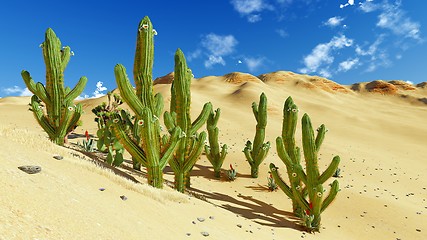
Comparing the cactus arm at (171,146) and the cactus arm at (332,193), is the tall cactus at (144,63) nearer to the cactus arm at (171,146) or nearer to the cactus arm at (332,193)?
the cactus arm at (171,146)

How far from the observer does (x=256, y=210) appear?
960cm

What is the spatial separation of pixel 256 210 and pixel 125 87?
570cm

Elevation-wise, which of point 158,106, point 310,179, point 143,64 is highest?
point 143,64

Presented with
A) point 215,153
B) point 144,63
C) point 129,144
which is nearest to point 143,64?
point 144,63

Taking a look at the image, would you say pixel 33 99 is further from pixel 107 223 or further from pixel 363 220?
pixel 363 220

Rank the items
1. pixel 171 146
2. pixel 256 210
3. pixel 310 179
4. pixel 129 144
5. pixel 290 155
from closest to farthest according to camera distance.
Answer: pixel 129 144 → pixel 171 146 → pixel 310 179 → pixel 256 210 → pixel 290 155

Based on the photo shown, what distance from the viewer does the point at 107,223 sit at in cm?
358

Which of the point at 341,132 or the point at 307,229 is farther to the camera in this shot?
the point at 341,132

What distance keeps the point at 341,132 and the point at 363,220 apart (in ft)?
68.7

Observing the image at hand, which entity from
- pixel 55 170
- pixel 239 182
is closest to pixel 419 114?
pixel 239 182

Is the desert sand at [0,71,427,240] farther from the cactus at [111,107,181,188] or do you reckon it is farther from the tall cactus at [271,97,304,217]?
the tall cactus at [271,97,304,217]

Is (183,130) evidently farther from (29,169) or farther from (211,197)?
(29,169)

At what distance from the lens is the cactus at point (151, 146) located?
718cm

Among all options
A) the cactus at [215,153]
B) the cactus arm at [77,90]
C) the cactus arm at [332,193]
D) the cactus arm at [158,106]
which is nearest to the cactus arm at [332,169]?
the cactus arm at [332,193]
